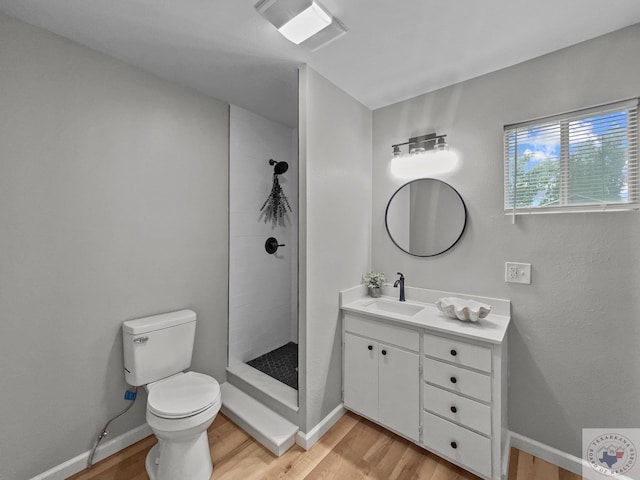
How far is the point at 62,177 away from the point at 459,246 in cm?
253

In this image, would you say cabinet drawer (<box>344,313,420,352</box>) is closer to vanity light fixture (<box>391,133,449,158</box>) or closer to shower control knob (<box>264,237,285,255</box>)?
shower control knob (<box>264,237,285,255</box>)

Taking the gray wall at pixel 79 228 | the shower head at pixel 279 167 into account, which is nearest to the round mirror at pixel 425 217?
the shower head at pixel 279 167

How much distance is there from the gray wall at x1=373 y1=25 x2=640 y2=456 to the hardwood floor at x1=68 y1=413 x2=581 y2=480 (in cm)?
44

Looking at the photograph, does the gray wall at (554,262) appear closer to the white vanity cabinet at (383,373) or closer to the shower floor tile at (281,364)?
the white vanity cabinet at (383,373)

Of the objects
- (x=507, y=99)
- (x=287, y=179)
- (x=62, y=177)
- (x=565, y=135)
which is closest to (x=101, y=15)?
(x=62, y=177)

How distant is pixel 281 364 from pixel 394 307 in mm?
1169

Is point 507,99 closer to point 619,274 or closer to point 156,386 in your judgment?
point 619,274

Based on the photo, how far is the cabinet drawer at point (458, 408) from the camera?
1.47 meters

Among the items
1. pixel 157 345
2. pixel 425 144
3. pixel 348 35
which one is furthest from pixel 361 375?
pixel 348 35

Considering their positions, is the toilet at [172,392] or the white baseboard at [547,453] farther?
the white baseboard at [547,453]

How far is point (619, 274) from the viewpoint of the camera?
149 centimetres

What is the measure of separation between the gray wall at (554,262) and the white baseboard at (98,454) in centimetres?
230

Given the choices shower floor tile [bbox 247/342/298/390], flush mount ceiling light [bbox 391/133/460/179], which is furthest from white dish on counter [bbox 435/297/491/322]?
shower floor tile [bbox 247/342/298/390]

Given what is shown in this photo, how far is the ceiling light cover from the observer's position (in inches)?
52.4
